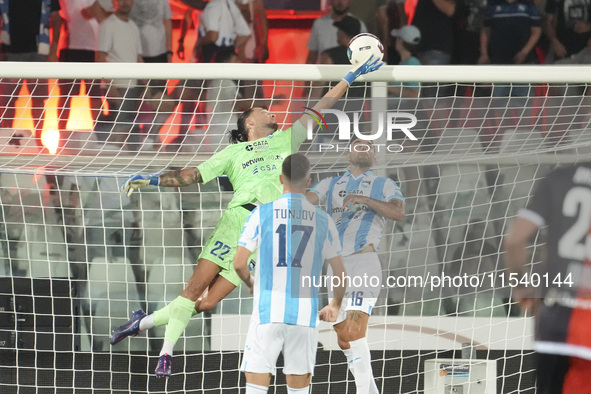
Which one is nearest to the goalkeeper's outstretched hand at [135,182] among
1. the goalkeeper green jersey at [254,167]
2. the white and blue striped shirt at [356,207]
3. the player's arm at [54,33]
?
the goalkeeper green jersey at [254,167]

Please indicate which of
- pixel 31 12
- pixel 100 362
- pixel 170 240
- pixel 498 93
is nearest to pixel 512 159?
pixel 498 93

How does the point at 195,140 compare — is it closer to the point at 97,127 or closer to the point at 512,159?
the point at 97,127

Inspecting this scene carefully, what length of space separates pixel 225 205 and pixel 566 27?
300 centimetres

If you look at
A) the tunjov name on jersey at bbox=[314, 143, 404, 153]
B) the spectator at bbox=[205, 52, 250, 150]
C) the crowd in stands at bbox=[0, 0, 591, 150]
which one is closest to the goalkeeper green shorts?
the tunjov name on jersey at bbox=[314, 143, 404, 153]

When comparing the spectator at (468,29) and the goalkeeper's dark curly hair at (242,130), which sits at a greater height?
the spectator at (468,29)

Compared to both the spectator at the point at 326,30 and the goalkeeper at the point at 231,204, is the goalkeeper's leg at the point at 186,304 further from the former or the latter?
the spectator at the point at 326,30

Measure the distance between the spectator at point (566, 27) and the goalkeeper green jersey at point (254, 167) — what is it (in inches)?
108

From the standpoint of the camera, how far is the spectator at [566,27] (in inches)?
271

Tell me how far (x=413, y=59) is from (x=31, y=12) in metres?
3.01

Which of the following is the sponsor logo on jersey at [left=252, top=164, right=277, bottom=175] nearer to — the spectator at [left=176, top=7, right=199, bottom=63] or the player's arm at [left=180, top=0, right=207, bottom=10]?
the spectator at [left=176, top=7, right=199, bottom=63]

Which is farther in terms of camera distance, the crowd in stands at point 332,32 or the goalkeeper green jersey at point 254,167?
the crowd in stands at point 332,32

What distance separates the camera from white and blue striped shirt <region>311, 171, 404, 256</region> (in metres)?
5.14

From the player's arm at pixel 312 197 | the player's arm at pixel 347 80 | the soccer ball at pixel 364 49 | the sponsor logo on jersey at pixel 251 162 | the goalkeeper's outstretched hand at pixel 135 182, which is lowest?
the player's arm at pixel 312 197

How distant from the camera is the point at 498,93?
601 cm
